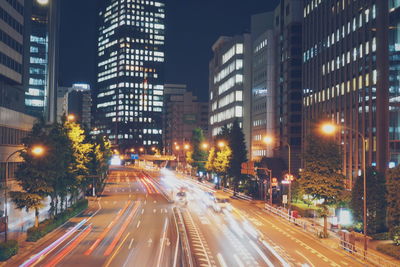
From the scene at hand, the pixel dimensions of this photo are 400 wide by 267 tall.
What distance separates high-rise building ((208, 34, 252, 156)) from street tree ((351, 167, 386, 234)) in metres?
84.5

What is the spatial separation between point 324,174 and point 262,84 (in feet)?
250

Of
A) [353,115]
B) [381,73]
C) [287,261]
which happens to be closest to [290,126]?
[353,115]

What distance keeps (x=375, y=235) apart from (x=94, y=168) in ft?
175

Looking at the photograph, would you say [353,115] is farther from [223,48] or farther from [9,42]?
[223,48]

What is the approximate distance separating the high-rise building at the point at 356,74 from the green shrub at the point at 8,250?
Result: 32024 millimetres

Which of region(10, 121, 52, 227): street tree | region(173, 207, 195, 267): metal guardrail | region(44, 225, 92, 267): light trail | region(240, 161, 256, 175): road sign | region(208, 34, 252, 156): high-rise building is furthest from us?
region(208, 34, 252, 156): high-rise building

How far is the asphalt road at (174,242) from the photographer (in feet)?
104

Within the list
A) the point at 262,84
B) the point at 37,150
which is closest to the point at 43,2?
the point at 262,84

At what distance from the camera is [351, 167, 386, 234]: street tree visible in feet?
146

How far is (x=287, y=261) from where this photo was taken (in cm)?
3155

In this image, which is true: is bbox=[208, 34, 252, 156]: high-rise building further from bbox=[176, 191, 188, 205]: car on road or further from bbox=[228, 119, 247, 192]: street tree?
bbox=[176, 191, 188, 205]: car on road

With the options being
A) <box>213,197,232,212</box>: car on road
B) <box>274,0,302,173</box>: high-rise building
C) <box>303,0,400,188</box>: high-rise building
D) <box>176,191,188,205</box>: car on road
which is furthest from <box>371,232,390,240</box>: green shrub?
<box>274,0,302,173</box>: high-rise building

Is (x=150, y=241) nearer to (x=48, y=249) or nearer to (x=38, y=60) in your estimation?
(x=48, y=249)

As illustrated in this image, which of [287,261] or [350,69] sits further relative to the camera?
[350,69]
